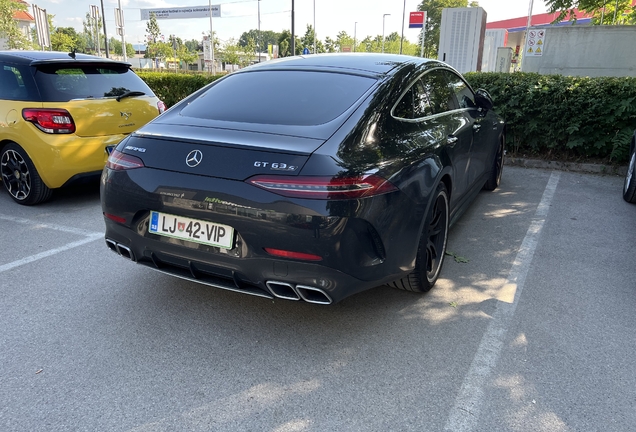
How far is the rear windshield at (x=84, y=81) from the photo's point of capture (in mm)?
5246

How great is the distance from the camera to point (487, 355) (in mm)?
2791

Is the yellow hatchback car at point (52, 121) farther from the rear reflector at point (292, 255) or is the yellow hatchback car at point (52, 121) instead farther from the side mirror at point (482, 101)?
the side mirror at point (482, 101)

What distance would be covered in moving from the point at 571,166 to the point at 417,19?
1728cm

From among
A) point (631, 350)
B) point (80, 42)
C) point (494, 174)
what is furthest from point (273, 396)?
point (80, 42)

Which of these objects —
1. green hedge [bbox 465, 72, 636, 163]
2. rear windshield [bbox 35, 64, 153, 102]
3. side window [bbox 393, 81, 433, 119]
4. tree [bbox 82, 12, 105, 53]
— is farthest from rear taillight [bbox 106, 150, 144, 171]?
tree [bbox 82, 12, 105, 53]

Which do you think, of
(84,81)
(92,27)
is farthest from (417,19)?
(92,27)

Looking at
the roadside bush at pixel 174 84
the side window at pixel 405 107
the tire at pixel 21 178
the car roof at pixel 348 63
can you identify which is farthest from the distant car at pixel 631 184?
the roadside bush at pixel 174 84

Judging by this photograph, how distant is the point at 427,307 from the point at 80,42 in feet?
371

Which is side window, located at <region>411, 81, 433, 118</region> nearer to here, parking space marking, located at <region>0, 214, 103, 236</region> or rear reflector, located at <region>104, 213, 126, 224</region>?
rear reflector, located at <region>104, 213, 126, 224</region>

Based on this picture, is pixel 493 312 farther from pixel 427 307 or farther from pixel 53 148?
pixel 53 148

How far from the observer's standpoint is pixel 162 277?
3738 mm

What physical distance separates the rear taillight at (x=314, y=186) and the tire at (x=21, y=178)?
389cm

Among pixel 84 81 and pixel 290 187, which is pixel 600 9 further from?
pixel 290 187

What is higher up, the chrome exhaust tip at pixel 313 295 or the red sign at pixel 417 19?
the red sign at pixel 417 19
